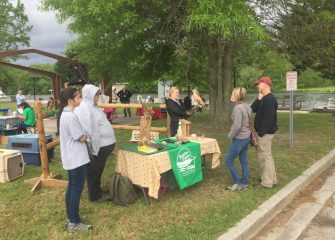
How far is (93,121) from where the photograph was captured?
208 inches

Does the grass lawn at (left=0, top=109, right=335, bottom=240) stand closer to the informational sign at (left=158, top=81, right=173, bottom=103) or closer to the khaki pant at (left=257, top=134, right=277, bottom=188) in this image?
the khaki pant at (left=257, top=134, right=277, bottom=188)

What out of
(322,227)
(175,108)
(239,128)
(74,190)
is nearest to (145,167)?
(74,190)

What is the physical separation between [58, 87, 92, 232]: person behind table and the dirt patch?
234 cm

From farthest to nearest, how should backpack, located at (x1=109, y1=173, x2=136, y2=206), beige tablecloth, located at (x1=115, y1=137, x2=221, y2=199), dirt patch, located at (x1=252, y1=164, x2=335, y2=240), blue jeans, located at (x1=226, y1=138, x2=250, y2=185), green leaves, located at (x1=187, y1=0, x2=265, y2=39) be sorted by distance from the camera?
1. green leaves, located at (x1=187, y1=0, x2=265, y2=39)
2. blue jeans, located at (x1=226, y1=138, x2=250, y2=185)
3. backpack, located at (x1=109, y1=173, x2=136, y2=206)
4. beige tablecloth, located at (x1=115, y1=137, x2=221, y2=199)
5. dirt patch, located at (x1=252, y1=164, x2=335, y2=240)

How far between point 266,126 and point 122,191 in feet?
8.62

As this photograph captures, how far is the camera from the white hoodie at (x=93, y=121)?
511 cm

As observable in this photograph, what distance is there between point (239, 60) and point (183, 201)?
11.9 m

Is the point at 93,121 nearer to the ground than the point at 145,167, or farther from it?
farther from it

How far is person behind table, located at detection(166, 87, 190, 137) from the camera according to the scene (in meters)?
7.25

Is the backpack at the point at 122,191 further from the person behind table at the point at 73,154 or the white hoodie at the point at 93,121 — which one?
the person behind table at the point at 73,154

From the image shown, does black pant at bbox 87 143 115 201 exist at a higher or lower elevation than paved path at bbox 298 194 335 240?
higher

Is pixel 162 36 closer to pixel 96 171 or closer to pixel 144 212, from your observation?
pixel 96 171

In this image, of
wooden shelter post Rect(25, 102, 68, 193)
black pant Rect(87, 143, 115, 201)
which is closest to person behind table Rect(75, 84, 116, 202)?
black pant Rect(87, 143, 115, 201)

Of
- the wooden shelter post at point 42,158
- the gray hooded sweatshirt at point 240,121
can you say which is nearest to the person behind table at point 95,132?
the wooden shelter post at point 42,158
